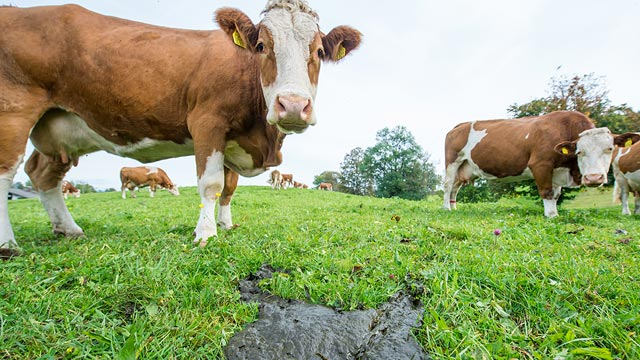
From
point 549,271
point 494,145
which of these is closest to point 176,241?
point 549,271

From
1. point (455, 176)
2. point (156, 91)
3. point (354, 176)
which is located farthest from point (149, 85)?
point (354, 176)

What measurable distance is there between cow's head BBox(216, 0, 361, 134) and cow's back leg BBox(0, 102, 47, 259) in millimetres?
2269

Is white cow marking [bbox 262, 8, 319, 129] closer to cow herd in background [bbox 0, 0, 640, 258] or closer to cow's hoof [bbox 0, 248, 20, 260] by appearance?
cow herd in background [bbox 0, 0, 640, 258]

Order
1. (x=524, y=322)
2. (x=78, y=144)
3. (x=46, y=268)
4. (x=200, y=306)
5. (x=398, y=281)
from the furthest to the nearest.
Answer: (x=78, y=144)
(x=46, y=268)
(x=398, y=281)
(x=200, y=306)
(x=524, y=322)

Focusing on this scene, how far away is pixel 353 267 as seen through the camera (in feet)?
Answer: 8.34

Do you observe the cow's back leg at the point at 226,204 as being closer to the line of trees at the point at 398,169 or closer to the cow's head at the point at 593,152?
the cow's head at the point at 593,152

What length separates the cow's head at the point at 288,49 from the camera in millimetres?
2941

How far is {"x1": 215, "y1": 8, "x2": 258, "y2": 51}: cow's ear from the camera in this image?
362 centimetres

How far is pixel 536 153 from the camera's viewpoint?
308 inches

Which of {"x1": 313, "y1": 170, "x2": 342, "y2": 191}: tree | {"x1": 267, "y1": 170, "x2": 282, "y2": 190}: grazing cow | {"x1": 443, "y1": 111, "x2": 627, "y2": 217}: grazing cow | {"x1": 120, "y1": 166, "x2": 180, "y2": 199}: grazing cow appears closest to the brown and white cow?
{"x1": 443, "y1": 111, "x2": 627, "y2": 217}: grazing cow

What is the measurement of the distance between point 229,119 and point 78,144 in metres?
2.13

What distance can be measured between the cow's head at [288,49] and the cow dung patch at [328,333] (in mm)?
1690

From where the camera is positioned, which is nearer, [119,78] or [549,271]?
[549,271]

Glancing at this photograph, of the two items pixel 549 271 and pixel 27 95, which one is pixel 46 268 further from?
pixel 549 271
